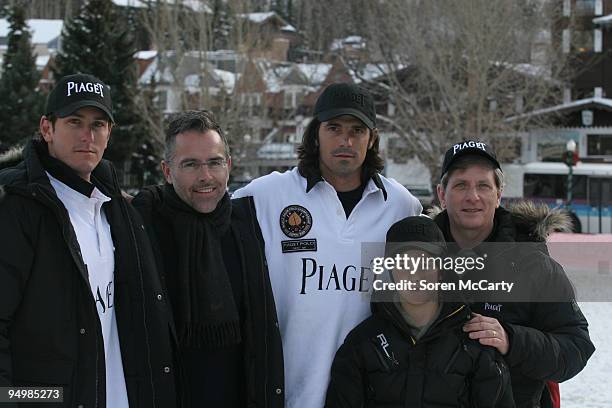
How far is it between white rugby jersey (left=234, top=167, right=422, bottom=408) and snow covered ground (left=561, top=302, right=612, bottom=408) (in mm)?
4192

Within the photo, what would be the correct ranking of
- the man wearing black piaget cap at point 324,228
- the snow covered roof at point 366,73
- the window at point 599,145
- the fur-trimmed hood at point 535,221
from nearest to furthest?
the fur-trimmed hood at point 535,221 < the man wearing black piaget cap at point 324,228 < the snow covered roof at point 366,73 < the window at point 599,145

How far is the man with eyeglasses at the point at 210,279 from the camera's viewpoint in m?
3.02

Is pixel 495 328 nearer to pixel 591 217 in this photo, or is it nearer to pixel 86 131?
pixel 86 131

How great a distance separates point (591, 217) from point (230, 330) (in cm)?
2434

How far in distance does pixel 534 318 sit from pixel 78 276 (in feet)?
5.89

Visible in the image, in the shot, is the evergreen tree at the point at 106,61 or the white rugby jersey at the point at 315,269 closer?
the white rugby jersey at the point at 315,269

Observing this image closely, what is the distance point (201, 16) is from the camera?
2817cm

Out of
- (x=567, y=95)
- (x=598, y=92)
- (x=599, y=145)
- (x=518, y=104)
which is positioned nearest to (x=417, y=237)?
(x=518, y=104)

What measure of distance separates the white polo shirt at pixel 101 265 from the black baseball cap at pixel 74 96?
27 centimetres

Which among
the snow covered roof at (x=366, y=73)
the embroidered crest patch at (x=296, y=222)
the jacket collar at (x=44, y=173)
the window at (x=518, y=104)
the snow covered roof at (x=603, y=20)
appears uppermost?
the snow covered roof at (x=603, y=20)

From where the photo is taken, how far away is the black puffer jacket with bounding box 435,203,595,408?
9.40 feet

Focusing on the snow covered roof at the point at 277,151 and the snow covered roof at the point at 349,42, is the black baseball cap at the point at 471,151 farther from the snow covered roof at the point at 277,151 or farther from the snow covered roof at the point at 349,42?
the snow covered roof at the point at 349,42

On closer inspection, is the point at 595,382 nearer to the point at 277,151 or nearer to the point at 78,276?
the point at 78,276

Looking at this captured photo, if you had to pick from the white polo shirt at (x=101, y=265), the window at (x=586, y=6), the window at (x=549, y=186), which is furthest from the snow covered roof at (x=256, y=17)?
the white polo shirt at (x=101, y=265)
